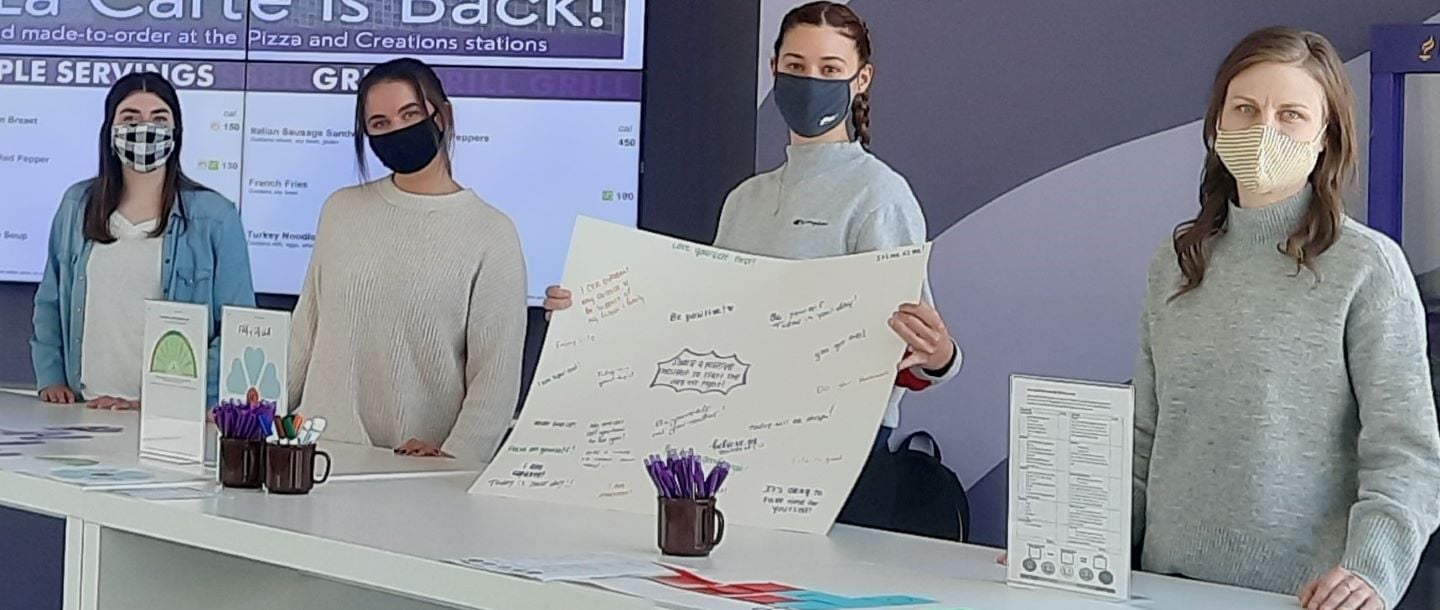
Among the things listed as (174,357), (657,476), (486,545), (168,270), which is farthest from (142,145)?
(657,476)

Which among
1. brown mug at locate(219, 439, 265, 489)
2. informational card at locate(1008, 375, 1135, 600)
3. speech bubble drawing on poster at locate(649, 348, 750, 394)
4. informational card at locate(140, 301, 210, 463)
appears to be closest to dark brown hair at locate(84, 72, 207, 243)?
informational card at locate(140, 301, 210, 463)

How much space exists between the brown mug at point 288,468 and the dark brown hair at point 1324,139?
1.05m

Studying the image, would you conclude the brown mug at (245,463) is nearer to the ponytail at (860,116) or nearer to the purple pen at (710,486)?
the purple pen at (710,486)

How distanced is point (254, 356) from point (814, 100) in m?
0.85

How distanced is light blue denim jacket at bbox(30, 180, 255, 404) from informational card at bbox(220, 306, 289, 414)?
38.9 inches

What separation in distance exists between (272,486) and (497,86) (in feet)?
7.30

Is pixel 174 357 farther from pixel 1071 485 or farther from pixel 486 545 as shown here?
pixel 1071 485

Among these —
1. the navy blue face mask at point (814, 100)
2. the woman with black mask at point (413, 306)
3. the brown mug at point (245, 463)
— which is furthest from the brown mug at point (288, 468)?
the navy blue face mask at point (814, 100)

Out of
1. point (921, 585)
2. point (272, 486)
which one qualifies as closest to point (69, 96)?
point (272, 486)

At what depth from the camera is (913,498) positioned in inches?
146

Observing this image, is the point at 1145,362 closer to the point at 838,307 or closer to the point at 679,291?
the point at 838,307

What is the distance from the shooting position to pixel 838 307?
204cm

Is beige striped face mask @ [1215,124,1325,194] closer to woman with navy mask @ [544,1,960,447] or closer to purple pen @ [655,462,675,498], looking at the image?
woman with navy mask @ [544,1,960,447]

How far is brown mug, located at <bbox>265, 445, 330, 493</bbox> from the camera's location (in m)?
2.08
